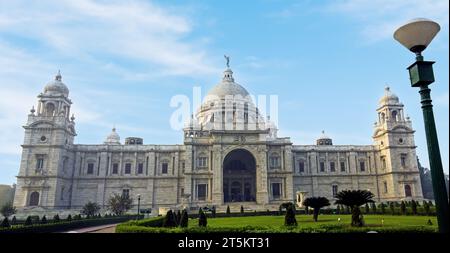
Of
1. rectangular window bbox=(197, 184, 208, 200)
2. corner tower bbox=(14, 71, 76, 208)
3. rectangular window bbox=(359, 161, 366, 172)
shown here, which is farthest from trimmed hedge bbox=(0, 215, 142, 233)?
rectangular window bbox=(359, 161, 366, 172)

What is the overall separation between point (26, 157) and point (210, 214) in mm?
27339

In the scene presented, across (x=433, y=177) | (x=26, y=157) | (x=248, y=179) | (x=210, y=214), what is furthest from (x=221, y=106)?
(x=433, y=177)

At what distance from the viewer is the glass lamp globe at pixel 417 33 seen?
5.00 m

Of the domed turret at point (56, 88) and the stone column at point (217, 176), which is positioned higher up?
the domed turret at point (56, 88)

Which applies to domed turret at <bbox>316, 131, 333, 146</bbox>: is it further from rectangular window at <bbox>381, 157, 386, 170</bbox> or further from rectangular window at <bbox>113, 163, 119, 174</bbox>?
rectangular window at <bbox>113, 163, 119, 174</bbox>

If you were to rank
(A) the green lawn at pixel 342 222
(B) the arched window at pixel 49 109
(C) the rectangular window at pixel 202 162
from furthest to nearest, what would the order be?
(B) the arched window at pixel 49 109 < (C) the rectangular window at pixel 202 162 < (A) the green lawn at pixel 342 222

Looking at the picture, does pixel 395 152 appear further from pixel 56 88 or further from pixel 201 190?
pixel 56 88

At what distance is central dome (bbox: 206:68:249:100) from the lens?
60.0 meters

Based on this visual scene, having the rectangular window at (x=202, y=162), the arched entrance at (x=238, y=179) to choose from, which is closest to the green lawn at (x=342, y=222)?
the rectangular window at (x=202, y=162)

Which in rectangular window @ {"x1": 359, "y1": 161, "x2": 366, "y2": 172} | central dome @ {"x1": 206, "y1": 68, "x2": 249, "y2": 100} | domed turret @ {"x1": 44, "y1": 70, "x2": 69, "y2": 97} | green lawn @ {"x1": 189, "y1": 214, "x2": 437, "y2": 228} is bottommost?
green lawn @ {"x1": 189, "y1": 214, "x2": 437, "y2": 228}

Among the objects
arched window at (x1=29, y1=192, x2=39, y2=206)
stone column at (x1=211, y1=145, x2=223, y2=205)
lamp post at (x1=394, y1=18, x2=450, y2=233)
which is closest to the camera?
lamp post at (x1=394, y1=18, x2=450, y2=233)

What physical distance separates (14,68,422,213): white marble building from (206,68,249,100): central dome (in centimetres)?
201

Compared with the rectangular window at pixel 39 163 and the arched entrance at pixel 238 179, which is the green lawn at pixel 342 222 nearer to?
the arched entrance at pixel 238 179
